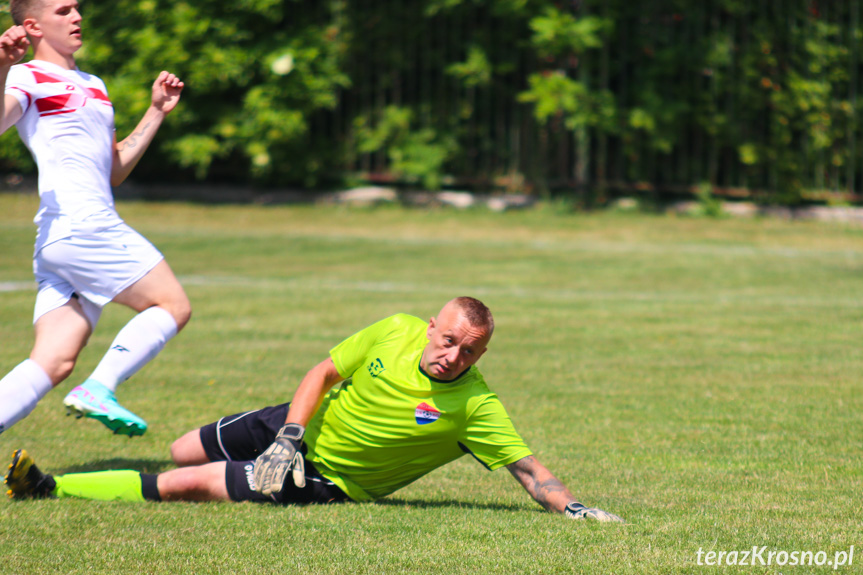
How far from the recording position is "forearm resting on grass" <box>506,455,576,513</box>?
410 centimetres

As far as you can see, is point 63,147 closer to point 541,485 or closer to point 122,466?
point 122,466

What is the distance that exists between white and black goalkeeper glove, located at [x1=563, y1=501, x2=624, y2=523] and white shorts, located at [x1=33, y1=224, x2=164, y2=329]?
7.05 feet

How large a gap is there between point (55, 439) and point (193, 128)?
41.2ft

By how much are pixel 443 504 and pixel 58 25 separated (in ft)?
9.16

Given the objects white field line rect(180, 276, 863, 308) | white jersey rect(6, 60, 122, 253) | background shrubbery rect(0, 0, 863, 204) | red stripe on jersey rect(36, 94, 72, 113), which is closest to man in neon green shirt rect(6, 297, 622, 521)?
white jersey rect(6, 60, 122, 253)

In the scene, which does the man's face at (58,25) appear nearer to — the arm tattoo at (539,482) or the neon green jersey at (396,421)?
the neon green jersey at (396,421)

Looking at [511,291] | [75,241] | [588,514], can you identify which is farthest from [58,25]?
[511,291]

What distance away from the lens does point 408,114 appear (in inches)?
691

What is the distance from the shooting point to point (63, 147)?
14.8ft

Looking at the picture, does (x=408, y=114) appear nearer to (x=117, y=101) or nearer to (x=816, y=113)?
(x=117, y=101)

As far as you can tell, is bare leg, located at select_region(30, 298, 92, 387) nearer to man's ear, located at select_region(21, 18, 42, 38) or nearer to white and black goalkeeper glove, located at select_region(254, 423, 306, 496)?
white and black goalkeeper glove, located at select_region(254, 423, 306, 496)

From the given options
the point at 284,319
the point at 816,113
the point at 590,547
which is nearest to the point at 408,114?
the point at 816,113

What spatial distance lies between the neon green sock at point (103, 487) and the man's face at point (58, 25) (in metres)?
1.96

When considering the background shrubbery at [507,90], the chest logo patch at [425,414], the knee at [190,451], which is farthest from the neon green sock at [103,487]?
the background shrubbery at [507,90]
